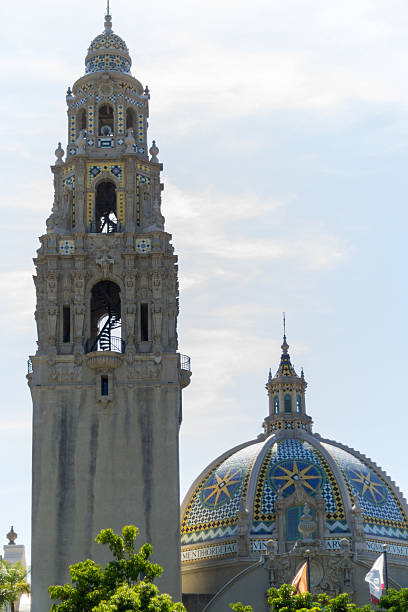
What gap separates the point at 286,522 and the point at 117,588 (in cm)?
2292

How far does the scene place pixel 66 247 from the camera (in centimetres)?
4700

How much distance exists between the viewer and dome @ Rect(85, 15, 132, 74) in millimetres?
50312

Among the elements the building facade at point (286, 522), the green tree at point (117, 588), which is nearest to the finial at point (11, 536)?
the building facade at point (286, 522)

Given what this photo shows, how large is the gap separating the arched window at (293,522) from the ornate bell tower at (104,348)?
11.7 m

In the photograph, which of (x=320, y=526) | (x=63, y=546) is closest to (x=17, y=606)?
(x=63, y=546)

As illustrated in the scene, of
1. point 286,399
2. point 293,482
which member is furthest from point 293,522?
point 286,399

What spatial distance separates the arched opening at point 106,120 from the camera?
49725 mm

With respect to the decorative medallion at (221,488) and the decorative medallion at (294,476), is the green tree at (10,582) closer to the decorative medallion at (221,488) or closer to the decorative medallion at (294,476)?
the decorative medallion at (221,488)

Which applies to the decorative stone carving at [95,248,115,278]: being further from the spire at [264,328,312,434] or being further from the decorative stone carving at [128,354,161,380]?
the spire at [264,328,312,434]

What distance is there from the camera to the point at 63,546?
142 feet

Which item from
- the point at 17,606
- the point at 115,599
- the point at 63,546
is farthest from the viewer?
the point at 17,606

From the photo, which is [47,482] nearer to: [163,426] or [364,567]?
[163,426]

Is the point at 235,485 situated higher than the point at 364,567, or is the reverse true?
the point at 235,485

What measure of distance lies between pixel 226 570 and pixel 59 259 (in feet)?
54.5
